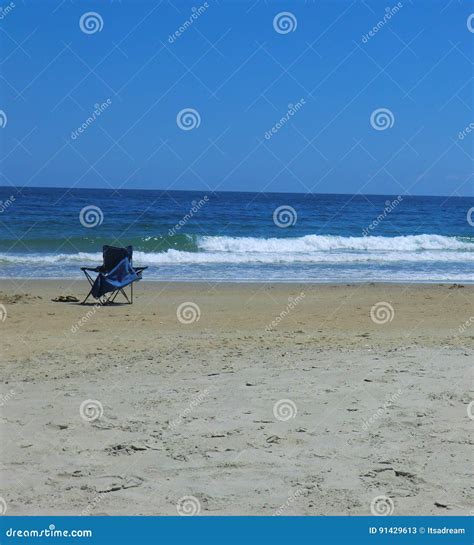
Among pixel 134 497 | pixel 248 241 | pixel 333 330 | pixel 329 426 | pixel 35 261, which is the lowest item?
pixel 134 497

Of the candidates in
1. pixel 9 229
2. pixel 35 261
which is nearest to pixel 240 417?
pixel 35 261

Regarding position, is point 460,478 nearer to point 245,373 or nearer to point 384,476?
point 384,476

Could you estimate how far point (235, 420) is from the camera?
558 cm

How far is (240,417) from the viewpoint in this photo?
18.5 ft

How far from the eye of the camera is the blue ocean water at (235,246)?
18922 mm

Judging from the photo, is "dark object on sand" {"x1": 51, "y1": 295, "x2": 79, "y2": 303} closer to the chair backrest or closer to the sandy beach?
the chair backrest

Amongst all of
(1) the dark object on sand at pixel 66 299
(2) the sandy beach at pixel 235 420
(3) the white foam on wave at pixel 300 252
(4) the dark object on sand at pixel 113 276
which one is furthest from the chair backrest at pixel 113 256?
(3) the white foam on wave at pixel 300 252

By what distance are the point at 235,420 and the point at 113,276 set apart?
756 cm

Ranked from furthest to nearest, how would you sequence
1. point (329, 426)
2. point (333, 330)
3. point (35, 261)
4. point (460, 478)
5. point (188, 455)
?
point (35, 261), point (333, 330), point (329, 426), point (188, 455), point (460, 478)

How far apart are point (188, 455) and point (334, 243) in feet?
77.7

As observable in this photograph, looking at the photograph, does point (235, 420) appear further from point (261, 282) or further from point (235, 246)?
point (235, 246)

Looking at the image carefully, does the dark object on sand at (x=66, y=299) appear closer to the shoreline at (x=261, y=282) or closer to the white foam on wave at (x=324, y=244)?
the shoreline at (x=261, y=282)

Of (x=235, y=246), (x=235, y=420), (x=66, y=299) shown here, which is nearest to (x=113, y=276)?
(x=66, y=299)

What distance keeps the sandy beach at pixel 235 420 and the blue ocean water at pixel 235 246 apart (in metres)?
8.31
